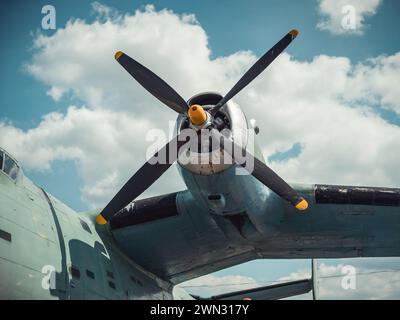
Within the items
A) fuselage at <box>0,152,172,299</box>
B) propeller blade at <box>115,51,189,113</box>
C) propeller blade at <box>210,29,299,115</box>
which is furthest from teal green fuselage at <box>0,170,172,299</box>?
propeller blade at <box>210,29,299,115</box>

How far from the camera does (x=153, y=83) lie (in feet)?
29.6

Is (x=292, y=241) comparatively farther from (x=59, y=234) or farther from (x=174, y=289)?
(x=59, y=234)

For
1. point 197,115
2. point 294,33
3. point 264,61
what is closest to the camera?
point 197,115

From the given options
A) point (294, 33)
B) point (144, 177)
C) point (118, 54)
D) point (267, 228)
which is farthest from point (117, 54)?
point (267, 228)

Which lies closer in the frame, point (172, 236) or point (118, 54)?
point (118, 54)

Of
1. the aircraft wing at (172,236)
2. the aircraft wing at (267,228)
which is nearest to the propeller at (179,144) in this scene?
the aircraft wing at (267,228)

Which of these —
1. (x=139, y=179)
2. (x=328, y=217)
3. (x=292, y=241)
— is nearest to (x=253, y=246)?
(x=292, y=241)

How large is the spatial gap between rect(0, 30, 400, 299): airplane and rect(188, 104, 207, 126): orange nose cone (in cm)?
2

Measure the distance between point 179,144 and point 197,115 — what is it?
79cm

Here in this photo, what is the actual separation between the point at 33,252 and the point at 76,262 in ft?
4.34

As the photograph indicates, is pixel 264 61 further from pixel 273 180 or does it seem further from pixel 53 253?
pixel 53 253

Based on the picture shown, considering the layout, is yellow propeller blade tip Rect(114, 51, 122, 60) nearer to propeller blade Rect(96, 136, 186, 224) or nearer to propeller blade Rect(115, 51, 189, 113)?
propeller blade Rect(115, 51, 189, 113)

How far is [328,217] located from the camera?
10.3m

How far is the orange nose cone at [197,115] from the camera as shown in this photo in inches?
301
